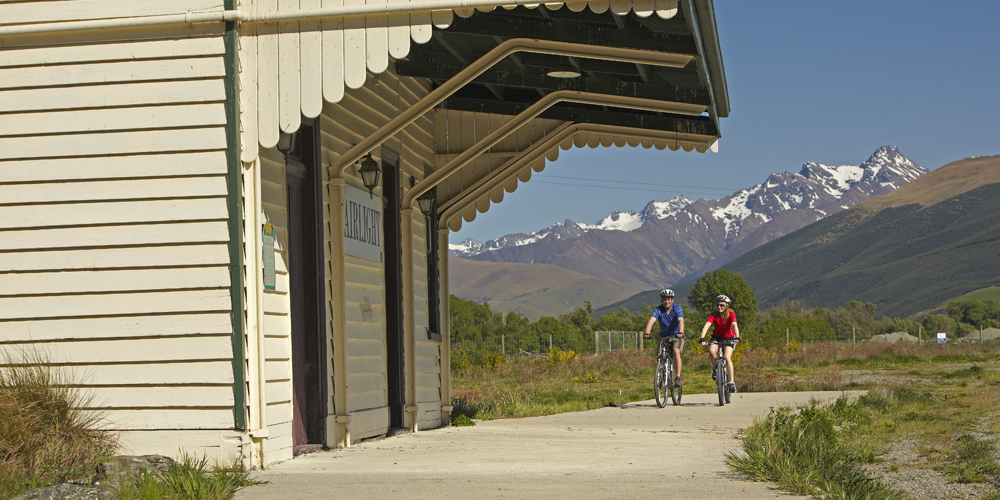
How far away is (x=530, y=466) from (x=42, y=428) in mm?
3355

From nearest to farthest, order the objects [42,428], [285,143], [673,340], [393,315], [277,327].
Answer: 1. [42,428]
2. [277,327]
3. [285,143]
4. [393,315]
5. [673,340]

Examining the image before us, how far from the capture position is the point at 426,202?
41.2ft

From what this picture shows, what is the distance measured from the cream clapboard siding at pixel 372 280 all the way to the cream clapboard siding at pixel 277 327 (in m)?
1.13

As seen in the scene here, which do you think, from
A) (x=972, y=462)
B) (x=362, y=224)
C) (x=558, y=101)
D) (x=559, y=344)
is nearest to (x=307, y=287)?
(x=362, y=224)

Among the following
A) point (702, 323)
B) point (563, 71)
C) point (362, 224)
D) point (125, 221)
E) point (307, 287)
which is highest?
point (563, 71)

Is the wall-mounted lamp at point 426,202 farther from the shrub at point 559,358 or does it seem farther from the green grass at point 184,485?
the shrub at point 559,358

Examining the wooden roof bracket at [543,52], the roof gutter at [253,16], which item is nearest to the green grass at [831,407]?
the wooden roof bracket at [543,52]

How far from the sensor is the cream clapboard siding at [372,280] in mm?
9695

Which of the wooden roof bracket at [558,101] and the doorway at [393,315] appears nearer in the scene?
the wooden roof bracket at [558,101]

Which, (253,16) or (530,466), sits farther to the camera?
(530,466)

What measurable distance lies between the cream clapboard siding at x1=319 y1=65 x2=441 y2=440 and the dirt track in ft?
1.46

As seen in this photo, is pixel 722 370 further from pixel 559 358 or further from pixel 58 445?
pixel 559 358

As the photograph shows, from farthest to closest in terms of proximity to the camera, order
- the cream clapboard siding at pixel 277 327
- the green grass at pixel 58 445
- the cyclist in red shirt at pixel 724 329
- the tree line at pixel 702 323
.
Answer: the tree line at pixel 702 323
the cyclist in red shirt at pixel 724 329
the cream clapboard siding at pixel 277 327
the green grass at pixel 58 445

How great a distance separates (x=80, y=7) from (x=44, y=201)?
1420 millimetres
